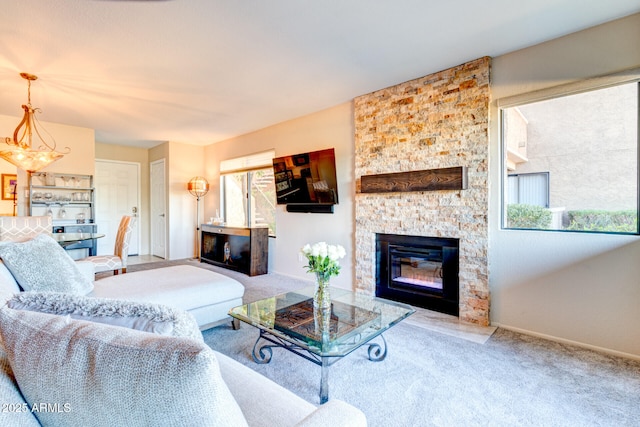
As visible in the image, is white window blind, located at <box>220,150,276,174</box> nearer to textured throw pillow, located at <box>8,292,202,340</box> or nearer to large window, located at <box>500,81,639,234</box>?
large window, located at <box>500,81,639,234</box>

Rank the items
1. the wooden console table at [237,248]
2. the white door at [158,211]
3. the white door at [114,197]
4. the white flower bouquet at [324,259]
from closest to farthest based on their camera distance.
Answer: the white flower bouquet at [324,259] → the wooden console table at [237,248] → the white door at [114,197] → the white door at [158,211]

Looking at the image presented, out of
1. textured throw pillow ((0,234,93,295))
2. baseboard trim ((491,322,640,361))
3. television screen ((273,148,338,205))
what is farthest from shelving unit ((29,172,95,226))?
baseboard trim ((491,322,640,361))

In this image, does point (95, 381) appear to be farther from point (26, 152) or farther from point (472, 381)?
point (26, 152)

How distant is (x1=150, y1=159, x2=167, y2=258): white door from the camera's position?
6.28m

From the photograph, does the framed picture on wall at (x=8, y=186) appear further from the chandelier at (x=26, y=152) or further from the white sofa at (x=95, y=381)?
the white sofa at (x=95, y=381)

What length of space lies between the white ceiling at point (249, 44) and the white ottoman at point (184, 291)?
6.49ft

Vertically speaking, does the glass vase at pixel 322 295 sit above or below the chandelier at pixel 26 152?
below

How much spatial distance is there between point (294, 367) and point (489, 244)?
2.07m

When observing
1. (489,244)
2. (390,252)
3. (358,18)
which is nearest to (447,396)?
(489,244)

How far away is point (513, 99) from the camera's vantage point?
266 centimetres

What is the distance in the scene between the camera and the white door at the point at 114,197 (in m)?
6.16

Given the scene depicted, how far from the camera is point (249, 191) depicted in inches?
223

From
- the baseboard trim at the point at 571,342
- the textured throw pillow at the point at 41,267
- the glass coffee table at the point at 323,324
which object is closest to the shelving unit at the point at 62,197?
the textured throw pillow at the point at 41,267

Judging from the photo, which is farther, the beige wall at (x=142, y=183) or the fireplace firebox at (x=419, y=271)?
the beige wall at (x=142, y=183)
